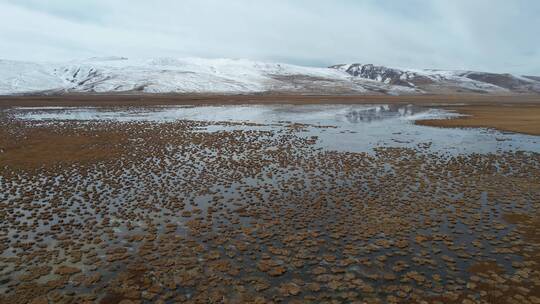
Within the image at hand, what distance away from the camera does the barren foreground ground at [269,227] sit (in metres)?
12.1

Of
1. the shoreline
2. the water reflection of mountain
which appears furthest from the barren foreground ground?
the water reflection of mountain

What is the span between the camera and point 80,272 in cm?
1295

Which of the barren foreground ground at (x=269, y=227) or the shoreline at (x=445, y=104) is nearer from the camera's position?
the barren foreground ground at (x=269, y=227)

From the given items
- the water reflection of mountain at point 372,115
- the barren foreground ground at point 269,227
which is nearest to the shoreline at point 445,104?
the water reflection of mountain at point 372,115

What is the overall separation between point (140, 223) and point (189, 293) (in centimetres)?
685

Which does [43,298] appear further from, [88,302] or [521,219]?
[521,219]

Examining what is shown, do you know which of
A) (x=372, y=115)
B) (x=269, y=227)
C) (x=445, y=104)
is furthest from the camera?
(x=445, y=104)

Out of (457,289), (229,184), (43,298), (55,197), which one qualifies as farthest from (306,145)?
(43,298)

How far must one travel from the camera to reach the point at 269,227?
16.9 meters

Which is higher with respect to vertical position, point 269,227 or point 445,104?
point 445,104

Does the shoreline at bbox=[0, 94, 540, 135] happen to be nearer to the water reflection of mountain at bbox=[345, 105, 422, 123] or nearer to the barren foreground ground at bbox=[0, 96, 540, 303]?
the water reflection of mountain at bbox=[345, 105, 422, 123]

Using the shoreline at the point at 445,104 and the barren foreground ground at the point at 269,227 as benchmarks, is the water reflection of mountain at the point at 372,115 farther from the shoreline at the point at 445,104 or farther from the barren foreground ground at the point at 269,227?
the barren foreground ground at the point at 269,227

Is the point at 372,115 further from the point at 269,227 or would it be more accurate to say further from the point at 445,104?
the point at 269,227

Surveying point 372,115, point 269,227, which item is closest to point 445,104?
point 372,115
